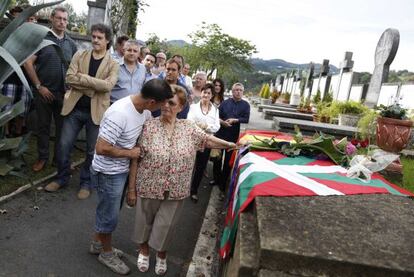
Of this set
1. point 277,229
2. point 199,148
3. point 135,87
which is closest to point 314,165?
point 199,148

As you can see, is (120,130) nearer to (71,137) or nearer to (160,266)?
(160,266)

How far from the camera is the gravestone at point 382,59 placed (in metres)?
11.8

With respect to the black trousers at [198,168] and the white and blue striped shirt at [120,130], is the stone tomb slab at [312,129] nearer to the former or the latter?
the black trousers at [198,168]

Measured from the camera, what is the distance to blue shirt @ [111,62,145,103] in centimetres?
454

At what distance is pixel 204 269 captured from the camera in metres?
3.21

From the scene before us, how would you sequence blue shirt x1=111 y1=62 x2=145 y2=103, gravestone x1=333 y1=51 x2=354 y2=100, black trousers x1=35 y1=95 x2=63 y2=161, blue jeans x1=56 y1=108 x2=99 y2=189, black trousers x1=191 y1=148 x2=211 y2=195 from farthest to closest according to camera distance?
gravestone x1=333 y1=51 x2=354 y2=100 < black trousers x1=191 y1=148 x2=211 y2=195 < black trousers x1=35 y1=95 x2=63 y2=161 < blue shirt x1=111 y1=62 x2=145 y2=103 < blue jeans x1=56 y1=108 x2=99 y2=189

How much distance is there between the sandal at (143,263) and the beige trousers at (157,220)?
0.49 feet

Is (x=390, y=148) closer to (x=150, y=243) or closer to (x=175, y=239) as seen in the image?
(x=175, y=239)

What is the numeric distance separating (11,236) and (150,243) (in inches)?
51.4

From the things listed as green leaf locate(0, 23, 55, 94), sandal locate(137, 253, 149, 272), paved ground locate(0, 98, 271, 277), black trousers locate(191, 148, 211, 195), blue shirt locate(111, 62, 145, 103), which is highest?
green leaf locate(0, 23, 55, 94)

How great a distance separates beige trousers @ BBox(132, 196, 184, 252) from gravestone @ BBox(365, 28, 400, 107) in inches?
439

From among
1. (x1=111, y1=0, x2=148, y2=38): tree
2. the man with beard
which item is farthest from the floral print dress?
(x1=111, y1=0, x2=148, y2=38): tree

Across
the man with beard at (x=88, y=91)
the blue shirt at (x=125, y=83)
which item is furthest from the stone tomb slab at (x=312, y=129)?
the man with beard at (x=88, y=91)

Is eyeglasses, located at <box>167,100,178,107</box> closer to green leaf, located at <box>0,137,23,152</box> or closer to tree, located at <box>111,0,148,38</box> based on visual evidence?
green leaf, located at <box>0,137,23,152</box>
